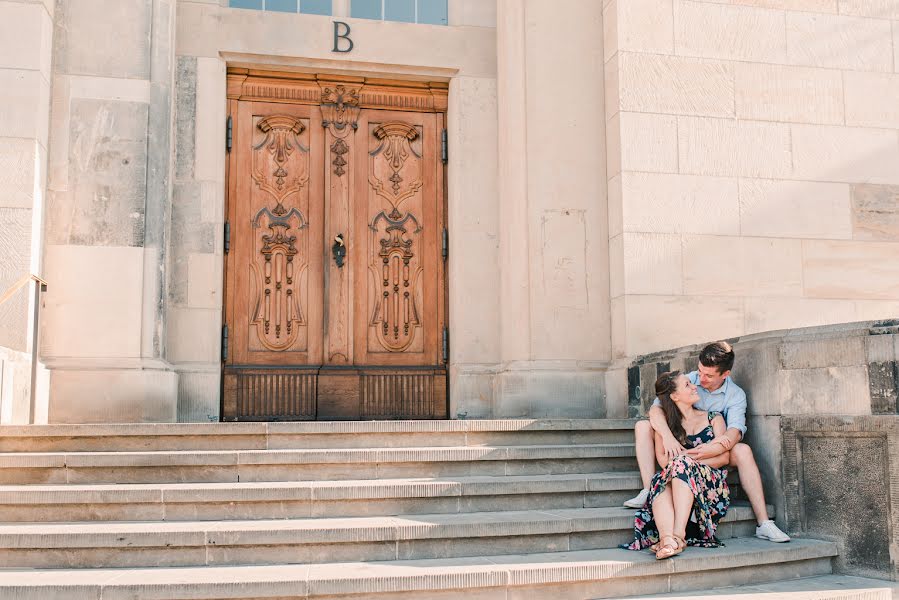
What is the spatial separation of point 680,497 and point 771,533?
799mm

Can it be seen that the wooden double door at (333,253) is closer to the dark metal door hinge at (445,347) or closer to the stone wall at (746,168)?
the dark metal door hinge at (445,347)

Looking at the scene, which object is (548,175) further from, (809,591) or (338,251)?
(809,591)

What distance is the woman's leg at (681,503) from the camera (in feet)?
17.6

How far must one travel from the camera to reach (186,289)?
823 centimetres

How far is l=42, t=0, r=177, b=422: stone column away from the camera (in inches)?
297

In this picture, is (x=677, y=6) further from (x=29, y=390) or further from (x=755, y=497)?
(x=29, y=390)

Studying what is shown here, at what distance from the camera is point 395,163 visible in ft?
29.6

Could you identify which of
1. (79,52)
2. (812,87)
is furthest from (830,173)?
(79,52)

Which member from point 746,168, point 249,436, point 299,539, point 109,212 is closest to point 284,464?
point 249,436

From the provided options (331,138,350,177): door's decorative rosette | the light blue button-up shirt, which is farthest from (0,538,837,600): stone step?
(331,138,350,177): door's decorative rosette

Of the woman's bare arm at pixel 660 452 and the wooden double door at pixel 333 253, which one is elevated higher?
the wooden double door at pixel 333 253

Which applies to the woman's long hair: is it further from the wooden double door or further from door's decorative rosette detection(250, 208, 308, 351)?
door's decorative rosette detection(250, 208, 308, 351)

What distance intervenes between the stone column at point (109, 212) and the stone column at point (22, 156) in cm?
23

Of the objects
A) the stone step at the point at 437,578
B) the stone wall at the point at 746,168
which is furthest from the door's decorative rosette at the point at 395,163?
the stone step at the point at 437,578
